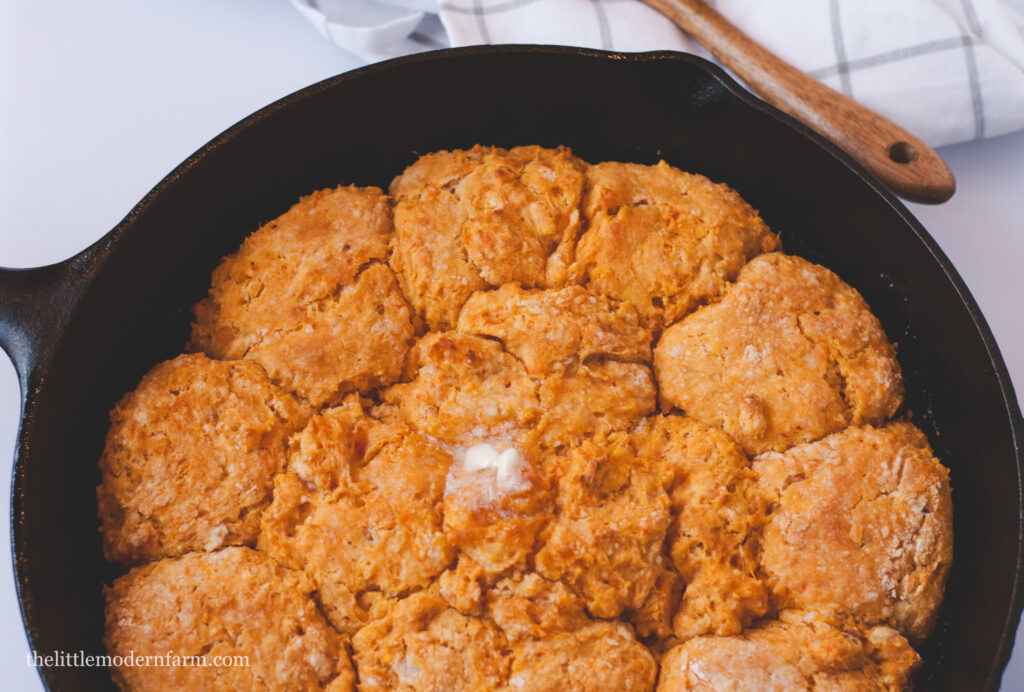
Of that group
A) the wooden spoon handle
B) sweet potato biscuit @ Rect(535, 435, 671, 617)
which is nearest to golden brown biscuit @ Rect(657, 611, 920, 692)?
sweet potato biscuit @ Rect(535, 435, 671, 617)

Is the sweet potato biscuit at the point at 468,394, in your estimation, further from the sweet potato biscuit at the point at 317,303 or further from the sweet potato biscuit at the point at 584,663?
the sweet potato biscuit at the point at 584,663

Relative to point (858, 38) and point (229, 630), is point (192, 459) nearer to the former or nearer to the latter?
point (229, 630)

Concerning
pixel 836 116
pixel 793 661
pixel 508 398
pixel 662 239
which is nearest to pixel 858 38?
pixel 836 116

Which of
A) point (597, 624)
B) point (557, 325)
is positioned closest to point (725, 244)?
point (557, 325)

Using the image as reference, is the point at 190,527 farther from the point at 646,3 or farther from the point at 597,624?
the point at 646,3

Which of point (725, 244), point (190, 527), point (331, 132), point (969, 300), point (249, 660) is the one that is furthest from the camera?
point (331, 132)

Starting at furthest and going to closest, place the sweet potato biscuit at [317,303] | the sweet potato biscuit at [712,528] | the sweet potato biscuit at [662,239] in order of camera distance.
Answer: the sweet potato biscuit at [662,239]
the sweet potato biscuit at [317,303]
the sweet potato biscuit at [712,528]

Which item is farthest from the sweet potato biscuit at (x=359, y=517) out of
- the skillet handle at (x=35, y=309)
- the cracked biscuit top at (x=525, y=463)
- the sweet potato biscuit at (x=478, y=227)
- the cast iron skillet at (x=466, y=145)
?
the skillet handle at (x=35, y=309)
